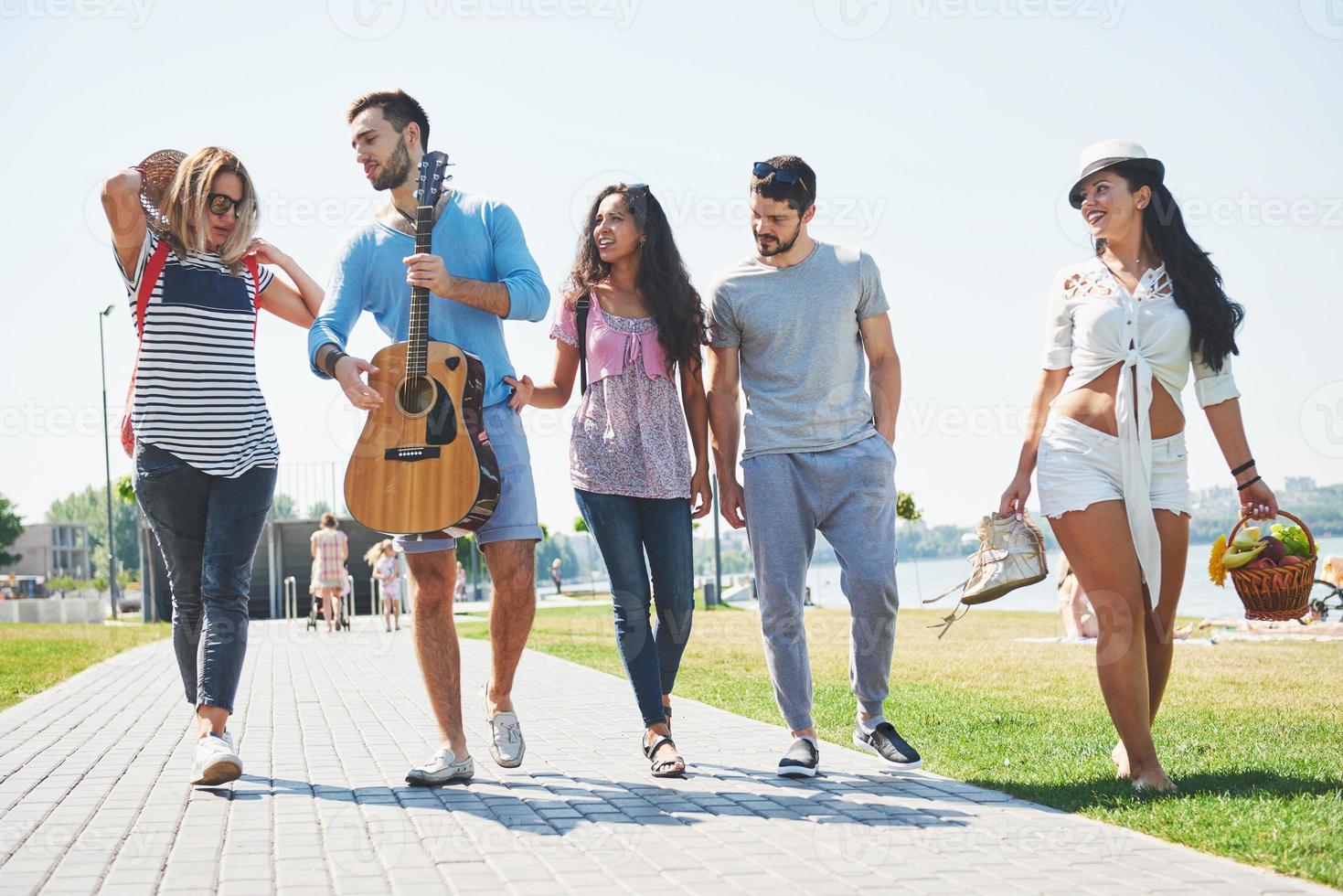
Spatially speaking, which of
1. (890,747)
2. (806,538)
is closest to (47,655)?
(806,538)

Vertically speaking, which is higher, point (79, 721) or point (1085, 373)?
point (1085, 373)

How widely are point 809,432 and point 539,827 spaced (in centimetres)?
205

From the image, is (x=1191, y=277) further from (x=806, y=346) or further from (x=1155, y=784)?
(x=1155, y=784)

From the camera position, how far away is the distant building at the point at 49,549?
170 meters

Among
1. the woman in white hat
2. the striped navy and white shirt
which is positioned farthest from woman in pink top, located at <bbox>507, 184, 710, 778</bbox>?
the woman in white hat

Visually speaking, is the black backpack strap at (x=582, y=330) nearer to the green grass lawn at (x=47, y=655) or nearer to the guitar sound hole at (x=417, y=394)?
the guitar sound hole at (x=417, y=394)

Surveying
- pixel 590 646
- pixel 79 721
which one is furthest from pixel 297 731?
pixel 590 646

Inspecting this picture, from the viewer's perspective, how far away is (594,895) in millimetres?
3562

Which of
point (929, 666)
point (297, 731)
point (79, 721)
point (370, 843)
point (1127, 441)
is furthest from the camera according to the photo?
point (929, 666)

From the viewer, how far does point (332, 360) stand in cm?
536

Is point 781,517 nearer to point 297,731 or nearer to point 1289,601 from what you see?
point 1289,601

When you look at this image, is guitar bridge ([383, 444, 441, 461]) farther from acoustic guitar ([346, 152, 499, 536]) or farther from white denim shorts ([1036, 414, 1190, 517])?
white denim shorts ([1036, 414, 1190, 517])

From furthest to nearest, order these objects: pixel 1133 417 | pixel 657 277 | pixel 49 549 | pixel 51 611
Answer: pixel 49 549 < pixel 51 611 < pixel 657 277 < pixel 1133 417

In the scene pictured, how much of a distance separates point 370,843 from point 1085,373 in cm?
312
